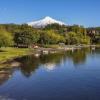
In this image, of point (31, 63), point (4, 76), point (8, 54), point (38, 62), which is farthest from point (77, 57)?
point (4, 76)

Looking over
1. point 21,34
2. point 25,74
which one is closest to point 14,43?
point 21,34

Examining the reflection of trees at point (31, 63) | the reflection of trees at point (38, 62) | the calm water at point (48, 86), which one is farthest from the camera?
the reflection of trees at point (38, 62)

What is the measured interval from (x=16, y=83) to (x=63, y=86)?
9.31 meters

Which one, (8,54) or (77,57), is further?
(77,57)

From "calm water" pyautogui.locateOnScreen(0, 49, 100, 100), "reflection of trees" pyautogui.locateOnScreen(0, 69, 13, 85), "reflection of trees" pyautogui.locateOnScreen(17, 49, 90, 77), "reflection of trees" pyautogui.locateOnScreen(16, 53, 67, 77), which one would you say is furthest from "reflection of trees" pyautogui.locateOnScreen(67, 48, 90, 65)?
"reflection of trees" pyautogui.locateOnScreen(0, 69, 13, 85)

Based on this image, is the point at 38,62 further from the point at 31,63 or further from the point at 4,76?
the point at 4,76

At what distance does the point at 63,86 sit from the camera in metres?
53.7

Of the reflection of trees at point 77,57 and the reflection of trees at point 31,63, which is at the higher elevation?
the reflection of trees at point 31,63

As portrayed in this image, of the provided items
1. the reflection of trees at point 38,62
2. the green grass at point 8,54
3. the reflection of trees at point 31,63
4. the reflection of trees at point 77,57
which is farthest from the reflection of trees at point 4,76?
the reflection of trees at point 77,57

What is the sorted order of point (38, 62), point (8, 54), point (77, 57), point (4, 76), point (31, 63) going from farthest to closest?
point (77, 57) → point (8, 54) → point (38, 62) → point (31, 63) → point (4, 76)

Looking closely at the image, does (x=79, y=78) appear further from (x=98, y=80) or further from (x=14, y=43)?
(x=14, y=43)

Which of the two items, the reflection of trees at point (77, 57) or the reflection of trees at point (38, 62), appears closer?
the reflection of trees at point (38, 62)

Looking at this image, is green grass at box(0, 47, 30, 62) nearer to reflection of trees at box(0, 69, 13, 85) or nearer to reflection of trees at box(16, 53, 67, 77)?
reflection of trees at box(16, 53, 67, 77)

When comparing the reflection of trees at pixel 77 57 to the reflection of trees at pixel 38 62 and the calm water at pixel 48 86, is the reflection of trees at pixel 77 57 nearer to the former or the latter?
the reflection of trees at pixel 38 62
